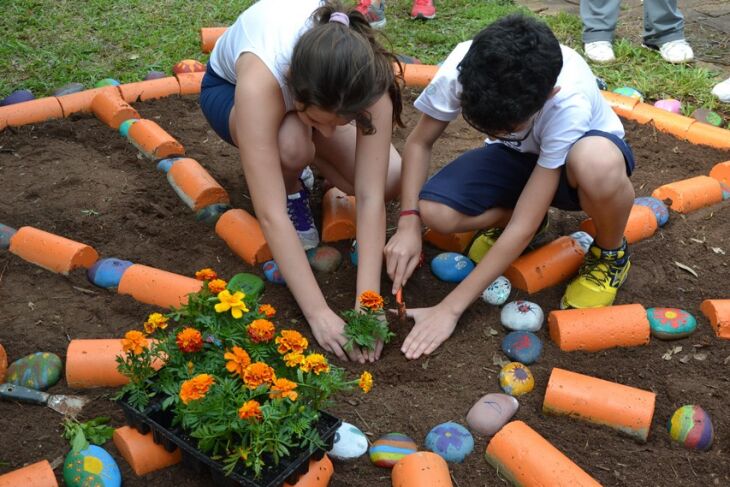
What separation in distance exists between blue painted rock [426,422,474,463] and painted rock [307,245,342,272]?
99 cm

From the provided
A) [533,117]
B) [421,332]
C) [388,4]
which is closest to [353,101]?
[533,117]

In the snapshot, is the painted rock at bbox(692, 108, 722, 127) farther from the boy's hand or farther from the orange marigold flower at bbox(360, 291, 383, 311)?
the orange marigold flower at bbox(360, 291, 383, 311)

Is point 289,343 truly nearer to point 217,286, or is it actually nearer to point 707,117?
point 217,286

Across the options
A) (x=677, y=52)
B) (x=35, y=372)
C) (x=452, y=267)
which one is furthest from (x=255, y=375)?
(x=677, y=52)

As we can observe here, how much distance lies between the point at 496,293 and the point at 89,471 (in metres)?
1.59

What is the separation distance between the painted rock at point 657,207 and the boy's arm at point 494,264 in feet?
2.80

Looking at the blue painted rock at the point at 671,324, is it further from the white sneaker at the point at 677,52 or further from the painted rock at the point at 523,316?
the white sneaker at the point at 677,52

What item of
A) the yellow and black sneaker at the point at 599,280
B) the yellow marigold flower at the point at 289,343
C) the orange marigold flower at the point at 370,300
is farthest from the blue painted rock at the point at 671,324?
the yellow marigold flower at the point at 289,343

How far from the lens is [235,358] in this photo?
205 cm

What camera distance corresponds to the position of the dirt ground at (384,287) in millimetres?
2420

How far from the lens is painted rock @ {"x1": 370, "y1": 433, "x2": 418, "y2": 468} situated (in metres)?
2.36

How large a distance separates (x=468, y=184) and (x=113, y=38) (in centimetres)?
325

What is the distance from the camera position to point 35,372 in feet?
8.53

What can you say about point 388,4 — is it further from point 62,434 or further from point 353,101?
point 62,434
